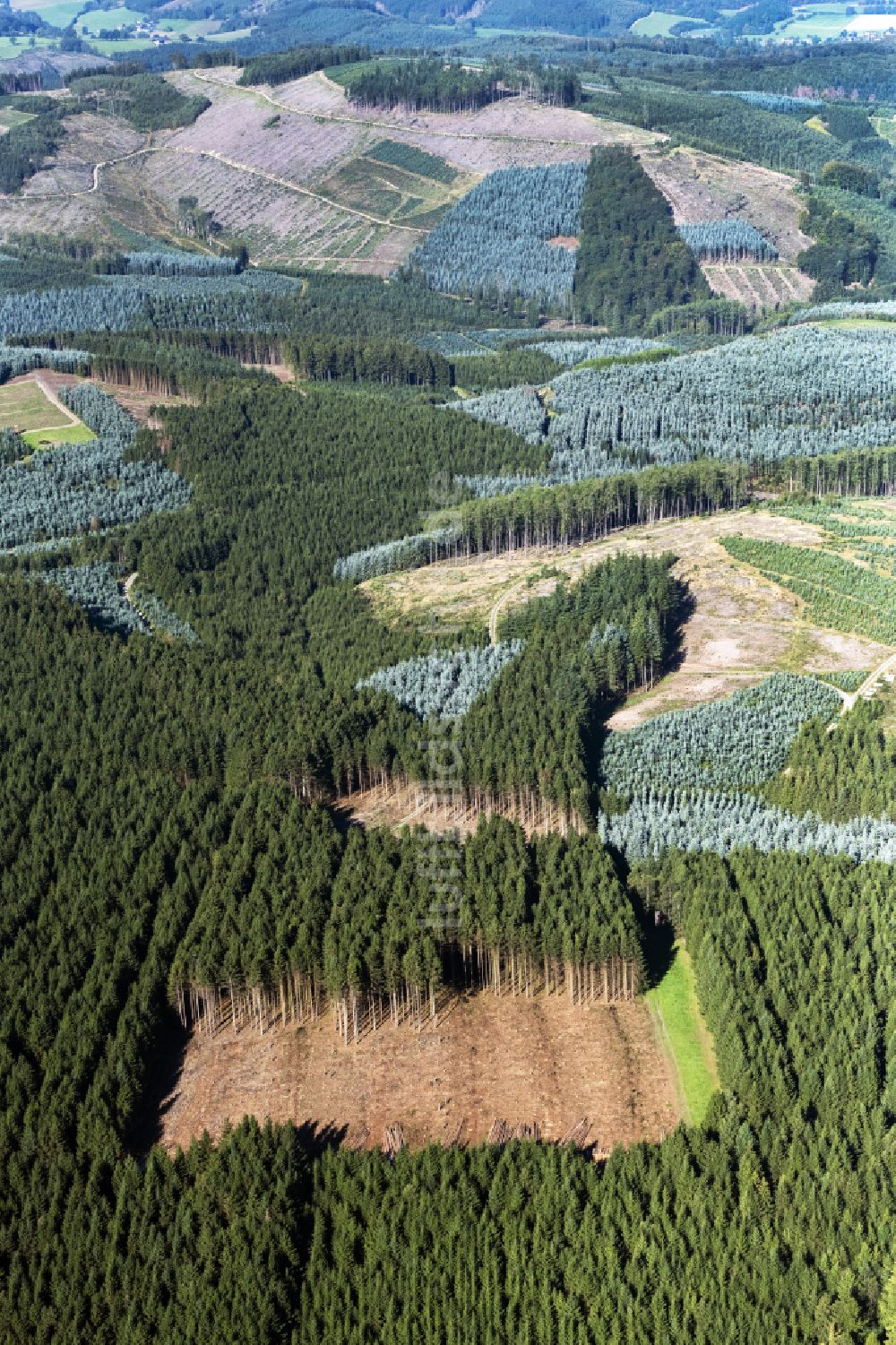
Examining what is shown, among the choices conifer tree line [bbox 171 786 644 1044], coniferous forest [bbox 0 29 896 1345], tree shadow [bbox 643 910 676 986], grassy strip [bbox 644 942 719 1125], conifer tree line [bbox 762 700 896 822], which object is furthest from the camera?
conifer tree line [bbox 762 700 896 822]

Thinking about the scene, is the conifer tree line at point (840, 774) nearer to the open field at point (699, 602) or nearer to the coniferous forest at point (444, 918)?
the coniferous forest at point (444, 918)

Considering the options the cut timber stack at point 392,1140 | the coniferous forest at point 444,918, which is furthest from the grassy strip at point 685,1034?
the cut timber stack at point 392,1140

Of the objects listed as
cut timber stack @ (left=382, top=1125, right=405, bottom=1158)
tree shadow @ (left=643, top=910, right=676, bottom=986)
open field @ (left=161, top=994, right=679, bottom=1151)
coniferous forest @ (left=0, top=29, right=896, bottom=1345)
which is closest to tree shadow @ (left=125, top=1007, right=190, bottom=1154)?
coniferous forest @ (left=0, top=29, right=896, bottom=1345)

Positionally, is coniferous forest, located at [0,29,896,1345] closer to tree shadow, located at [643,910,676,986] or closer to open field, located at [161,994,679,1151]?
tree shadow, located at [643,910,676,986]

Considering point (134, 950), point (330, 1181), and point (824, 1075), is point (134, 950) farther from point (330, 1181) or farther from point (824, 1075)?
point (824, 1075)

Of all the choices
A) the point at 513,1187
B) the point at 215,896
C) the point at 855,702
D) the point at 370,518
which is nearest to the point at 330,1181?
the point at 513,1187

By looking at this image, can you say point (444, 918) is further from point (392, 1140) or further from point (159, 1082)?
point (159, 1082)
